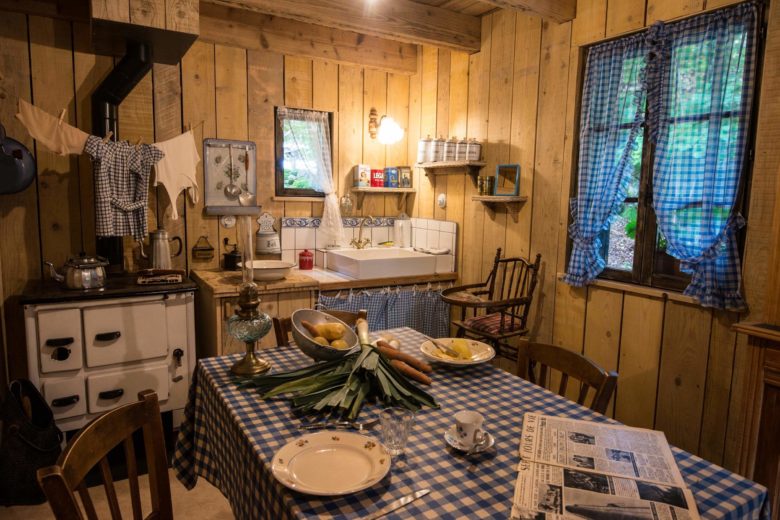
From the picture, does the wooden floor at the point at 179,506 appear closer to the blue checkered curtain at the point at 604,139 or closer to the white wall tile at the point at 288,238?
the white wall tile at the point at 288,238

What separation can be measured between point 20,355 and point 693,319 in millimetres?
3648

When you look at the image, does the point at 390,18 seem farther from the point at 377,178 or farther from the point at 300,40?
the point at 377,178

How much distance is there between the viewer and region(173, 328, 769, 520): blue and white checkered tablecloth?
3.49 ft

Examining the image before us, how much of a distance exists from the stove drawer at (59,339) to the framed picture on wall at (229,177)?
1219 millimetres

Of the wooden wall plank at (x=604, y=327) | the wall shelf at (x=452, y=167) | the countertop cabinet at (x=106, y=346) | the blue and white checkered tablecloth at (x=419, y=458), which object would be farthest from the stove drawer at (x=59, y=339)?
the wooden wall plank at (x=604, y=327)

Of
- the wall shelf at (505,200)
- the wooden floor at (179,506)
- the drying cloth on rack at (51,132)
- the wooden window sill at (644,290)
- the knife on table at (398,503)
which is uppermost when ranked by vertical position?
the drying cloth on rack at (51,132)

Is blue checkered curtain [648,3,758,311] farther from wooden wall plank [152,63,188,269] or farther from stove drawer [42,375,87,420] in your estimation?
stove drawer [42,375,87,420]

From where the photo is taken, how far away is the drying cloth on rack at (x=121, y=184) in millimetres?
2920

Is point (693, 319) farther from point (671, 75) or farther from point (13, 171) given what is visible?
point (13, 171)

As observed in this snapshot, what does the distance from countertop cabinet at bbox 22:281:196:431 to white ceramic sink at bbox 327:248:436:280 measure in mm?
1068

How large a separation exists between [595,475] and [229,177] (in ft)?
10.3

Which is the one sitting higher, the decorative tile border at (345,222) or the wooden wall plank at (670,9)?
the wooden wall plank at (670,9)

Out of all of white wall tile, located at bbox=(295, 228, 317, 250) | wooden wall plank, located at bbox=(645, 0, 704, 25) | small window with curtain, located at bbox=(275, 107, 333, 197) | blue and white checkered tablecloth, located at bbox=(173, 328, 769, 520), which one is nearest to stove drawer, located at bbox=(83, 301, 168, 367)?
blue and white checkered tablecloth, located at bbox=(173, 328, 769, 520)

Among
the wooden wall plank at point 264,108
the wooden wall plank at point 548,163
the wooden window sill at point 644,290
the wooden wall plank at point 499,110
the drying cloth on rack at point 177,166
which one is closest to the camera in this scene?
the wooden window sill at point 644,290
